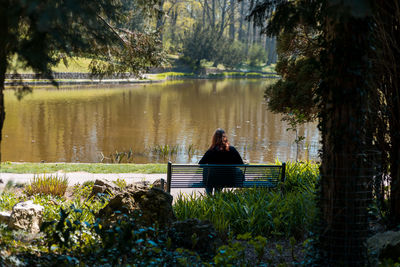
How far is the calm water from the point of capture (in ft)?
48.4

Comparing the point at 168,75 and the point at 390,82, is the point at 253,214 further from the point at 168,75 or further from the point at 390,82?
the point at 168,75

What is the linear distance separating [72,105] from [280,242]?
876 inches

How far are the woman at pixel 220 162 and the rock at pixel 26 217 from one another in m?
2.52

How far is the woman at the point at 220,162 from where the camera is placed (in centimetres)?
667

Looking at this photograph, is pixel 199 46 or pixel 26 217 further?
pixel 199 46

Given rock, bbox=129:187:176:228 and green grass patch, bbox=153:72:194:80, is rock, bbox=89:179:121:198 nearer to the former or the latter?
rock, bbox=129:187:176:228

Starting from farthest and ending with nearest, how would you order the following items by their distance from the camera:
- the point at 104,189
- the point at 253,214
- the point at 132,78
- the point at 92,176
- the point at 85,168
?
the point at 132,78
the point at 85,168
the point at 92,176
the point at 104,189
the point at 253,214

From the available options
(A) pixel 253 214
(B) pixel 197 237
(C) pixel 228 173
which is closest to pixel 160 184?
(C) pixel 228 173

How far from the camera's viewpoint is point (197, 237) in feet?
13.8

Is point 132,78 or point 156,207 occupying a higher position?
point 132,78

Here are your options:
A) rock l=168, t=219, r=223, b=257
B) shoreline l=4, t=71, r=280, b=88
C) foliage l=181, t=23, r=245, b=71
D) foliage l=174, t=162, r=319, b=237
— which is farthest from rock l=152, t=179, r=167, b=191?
foliage l=181, t=23, r=245, b=71

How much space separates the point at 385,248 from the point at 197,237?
1703mm

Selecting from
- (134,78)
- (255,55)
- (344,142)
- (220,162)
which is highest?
(255,55)

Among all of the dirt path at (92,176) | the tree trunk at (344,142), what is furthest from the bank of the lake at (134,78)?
the tree trunk at (344,142)
